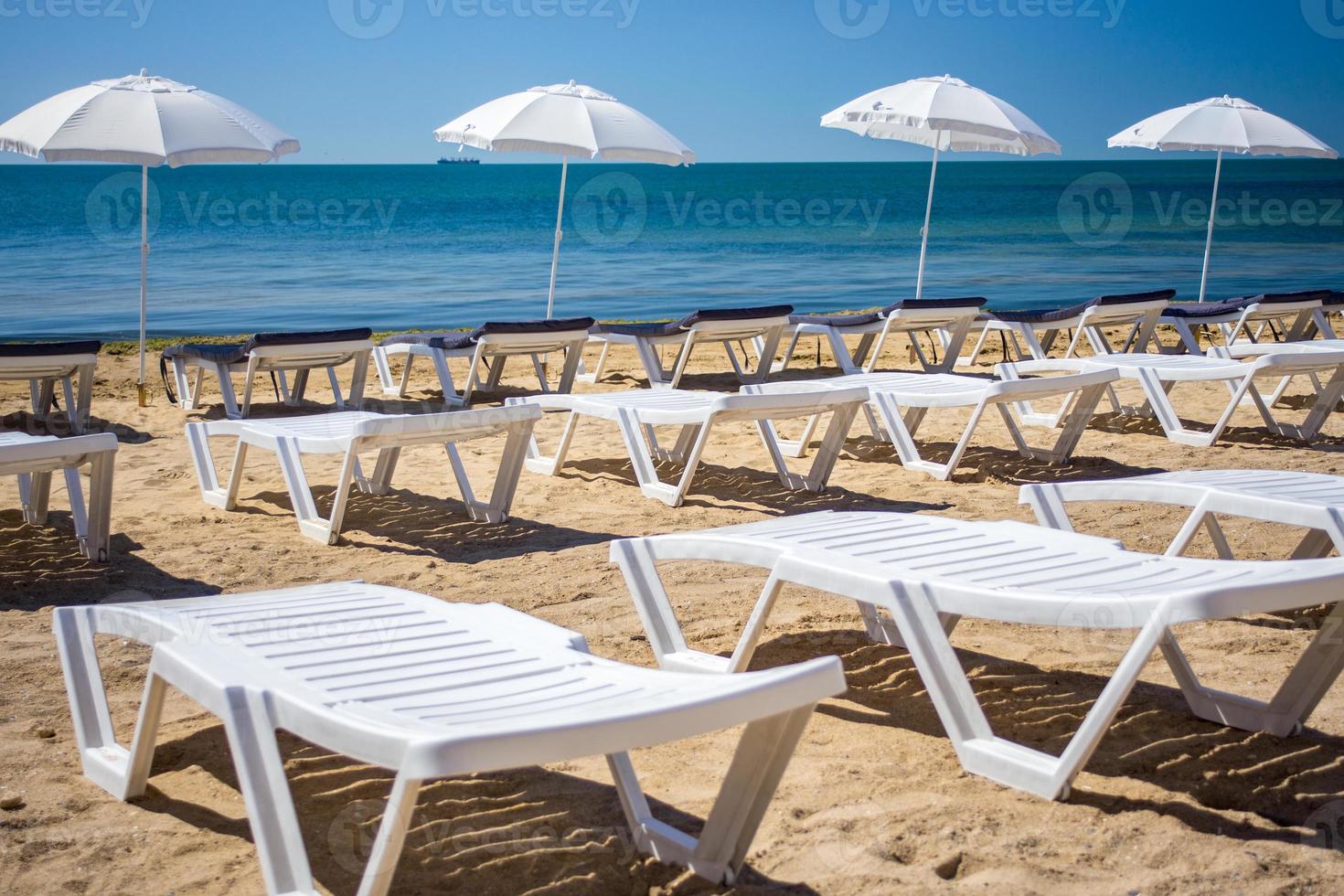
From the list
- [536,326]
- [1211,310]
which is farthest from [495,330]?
[1211,310]

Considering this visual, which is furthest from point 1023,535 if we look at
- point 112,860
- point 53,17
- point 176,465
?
point 53,17

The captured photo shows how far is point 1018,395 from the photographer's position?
611cm

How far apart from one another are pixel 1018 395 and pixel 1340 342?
140 inches

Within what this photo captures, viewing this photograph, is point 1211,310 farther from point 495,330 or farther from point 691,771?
point 691,771

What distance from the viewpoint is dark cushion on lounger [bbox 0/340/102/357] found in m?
7.32

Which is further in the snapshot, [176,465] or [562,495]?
[176,465]

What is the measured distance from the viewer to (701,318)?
9008mm

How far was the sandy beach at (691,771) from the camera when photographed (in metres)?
2.44

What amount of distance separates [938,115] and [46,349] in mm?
7241

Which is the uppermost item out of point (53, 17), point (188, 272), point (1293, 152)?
point (53, 17)

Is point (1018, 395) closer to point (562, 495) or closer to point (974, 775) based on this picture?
point (562, 495)

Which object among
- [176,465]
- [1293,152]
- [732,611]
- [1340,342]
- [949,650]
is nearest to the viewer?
[949,650]

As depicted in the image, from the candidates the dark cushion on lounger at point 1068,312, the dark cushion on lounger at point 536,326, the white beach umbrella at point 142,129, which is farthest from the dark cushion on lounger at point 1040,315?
the white beach umbrella at point 142,129

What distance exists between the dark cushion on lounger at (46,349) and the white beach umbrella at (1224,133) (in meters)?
9.99
